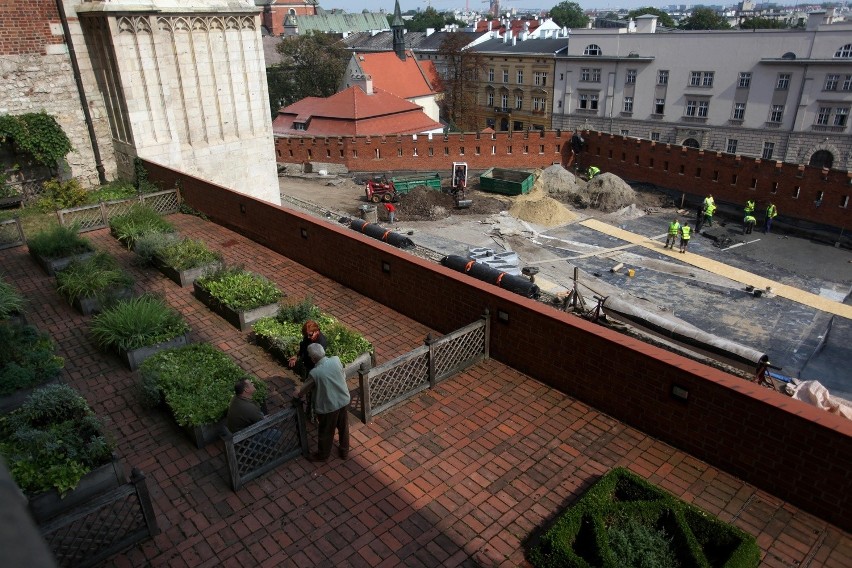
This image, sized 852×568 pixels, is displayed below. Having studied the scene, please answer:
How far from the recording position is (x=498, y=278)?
14.6 metres

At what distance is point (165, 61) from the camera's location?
593 inches

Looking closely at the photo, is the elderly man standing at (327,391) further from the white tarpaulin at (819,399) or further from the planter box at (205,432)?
the white tarpaulin at (819,399)

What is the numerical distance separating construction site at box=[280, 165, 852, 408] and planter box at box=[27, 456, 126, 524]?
9952mm

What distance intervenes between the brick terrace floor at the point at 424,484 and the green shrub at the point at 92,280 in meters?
1.44

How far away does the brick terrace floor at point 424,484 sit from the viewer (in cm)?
549

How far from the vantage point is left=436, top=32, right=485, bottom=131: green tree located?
207 feet

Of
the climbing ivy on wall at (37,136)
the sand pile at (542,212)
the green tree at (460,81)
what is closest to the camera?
the climbing ivy on wall at (37,136)

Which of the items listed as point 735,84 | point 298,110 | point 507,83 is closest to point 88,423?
point 298,110

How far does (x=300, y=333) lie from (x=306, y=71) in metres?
58.6

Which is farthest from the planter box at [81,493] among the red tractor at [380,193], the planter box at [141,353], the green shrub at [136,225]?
the red tractor at [380,193]

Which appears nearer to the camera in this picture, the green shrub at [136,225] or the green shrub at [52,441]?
the green shrub at [52,441]

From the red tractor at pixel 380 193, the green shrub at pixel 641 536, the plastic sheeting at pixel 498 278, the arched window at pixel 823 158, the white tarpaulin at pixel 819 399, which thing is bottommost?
the arched window at pixel 823 158

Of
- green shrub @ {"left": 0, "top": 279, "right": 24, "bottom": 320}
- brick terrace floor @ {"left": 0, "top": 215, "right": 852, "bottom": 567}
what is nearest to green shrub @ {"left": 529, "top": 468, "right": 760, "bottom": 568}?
brick terrace floor @ {"left": 0, "top": 215, "right": 852, "bottom": 567}

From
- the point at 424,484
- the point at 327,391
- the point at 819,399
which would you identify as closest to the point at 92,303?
the point at 327,391
